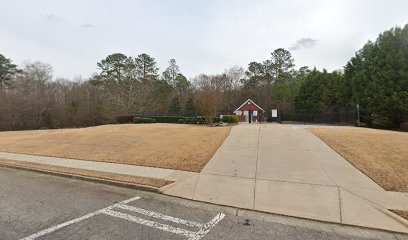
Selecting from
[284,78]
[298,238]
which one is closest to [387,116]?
[298,238]

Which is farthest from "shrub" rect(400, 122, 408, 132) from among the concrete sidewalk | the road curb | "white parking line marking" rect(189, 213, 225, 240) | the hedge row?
the road curb

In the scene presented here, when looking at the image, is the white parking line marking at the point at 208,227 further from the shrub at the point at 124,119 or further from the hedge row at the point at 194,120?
the shrub at the point at 124,119

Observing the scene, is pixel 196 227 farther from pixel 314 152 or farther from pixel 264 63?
pixel 264 63

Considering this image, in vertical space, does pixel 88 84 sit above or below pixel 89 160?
above

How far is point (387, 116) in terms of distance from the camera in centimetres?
2514

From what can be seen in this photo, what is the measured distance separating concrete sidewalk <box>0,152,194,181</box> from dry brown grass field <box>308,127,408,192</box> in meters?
5.56

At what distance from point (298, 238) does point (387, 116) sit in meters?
27.6

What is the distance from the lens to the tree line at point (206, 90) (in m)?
24.8

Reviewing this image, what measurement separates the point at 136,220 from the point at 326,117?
32.9 m

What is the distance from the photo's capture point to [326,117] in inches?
1271

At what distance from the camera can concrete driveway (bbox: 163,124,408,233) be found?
4.98m

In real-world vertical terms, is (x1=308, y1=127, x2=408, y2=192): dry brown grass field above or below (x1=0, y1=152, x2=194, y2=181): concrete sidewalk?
above

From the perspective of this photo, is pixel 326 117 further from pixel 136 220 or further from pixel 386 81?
pixel 136 220

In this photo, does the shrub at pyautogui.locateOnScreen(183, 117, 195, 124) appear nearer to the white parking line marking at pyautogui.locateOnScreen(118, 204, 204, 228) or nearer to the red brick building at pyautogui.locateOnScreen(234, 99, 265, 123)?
the red brick building at pyautogui.locateOnScreen(234, 99, 265, 123)
